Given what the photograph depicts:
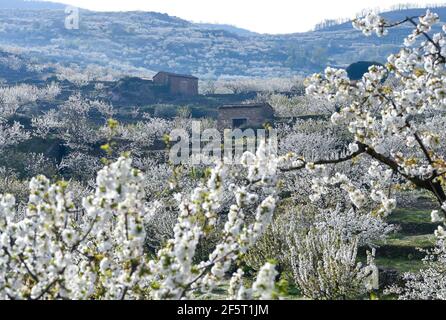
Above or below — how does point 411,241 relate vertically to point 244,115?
above

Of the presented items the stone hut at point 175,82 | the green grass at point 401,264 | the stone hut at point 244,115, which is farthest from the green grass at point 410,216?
the stone hut at point 175,82

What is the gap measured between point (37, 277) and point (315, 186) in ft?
15.2

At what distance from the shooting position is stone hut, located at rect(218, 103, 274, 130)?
184 ft

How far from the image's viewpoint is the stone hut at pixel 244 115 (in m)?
56.1

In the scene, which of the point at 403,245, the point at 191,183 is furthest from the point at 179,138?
the point at 403,245

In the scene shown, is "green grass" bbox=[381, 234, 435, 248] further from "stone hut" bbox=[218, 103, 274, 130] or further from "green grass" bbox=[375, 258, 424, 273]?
"stone hut" bbox=[218, 103, 274, 130]

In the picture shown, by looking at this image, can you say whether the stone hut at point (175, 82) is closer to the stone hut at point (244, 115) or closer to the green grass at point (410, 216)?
the stone hut at point (244, 115)

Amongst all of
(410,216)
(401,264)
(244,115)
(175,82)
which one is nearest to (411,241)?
(401,264)

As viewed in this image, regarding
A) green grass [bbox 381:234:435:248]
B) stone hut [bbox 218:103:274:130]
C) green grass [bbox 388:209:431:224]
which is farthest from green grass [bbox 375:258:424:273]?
stone hut [bbox 218:103:274:130]

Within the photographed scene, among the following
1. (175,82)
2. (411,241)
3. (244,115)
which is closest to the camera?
(411,241)

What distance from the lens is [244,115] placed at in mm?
56719

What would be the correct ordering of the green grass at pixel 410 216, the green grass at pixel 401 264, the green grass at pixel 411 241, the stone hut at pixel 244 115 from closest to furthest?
the green grass at pixel 401 264
the green grass at pixel 411 241
the green grass at pixel 410 216
the stone hut at pixel 244 115

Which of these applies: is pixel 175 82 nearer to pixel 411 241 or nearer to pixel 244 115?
pixel 244 115

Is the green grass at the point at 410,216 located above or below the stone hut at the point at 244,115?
above
